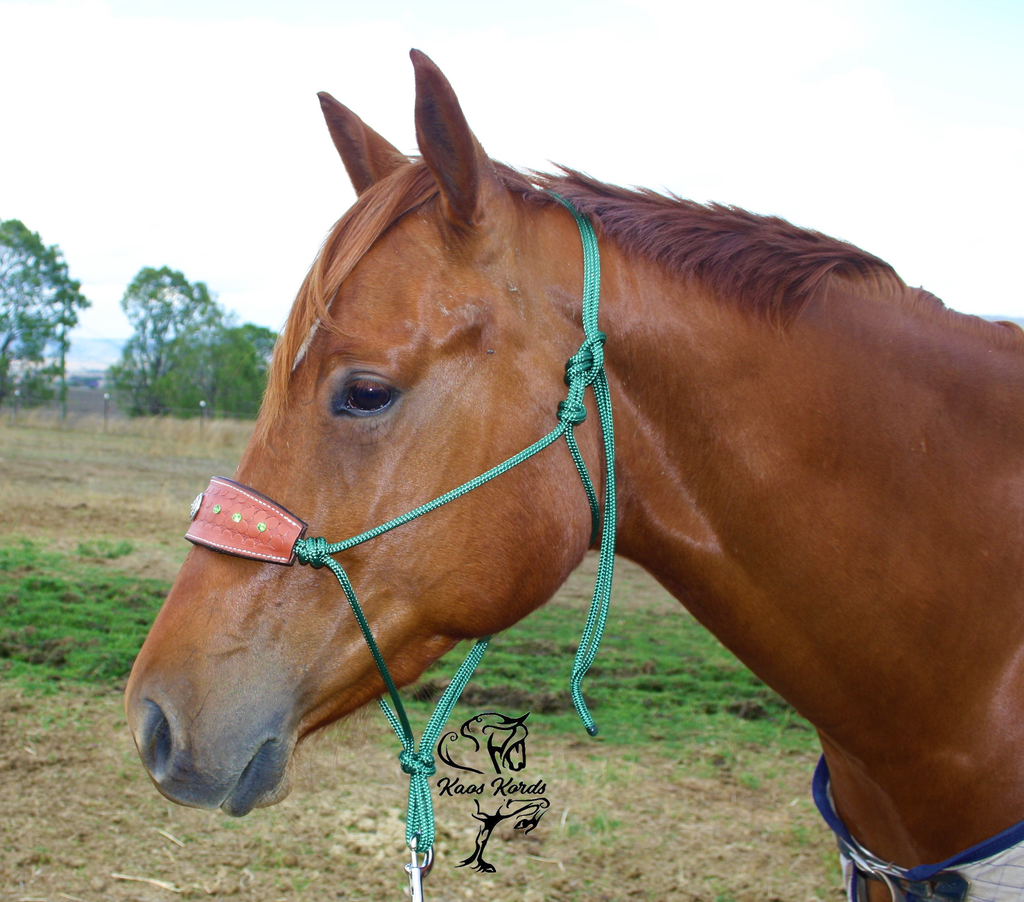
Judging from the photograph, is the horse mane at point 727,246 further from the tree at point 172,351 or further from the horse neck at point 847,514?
the tree at point 172,351

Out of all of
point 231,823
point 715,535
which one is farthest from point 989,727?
point 231,823

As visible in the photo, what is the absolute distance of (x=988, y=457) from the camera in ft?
5.44

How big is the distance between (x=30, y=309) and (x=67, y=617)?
26.0 meters

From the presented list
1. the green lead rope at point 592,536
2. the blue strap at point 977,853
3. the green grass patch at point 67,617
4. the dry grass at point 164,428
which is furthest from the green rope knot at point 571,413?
the dry grass at point 164,428

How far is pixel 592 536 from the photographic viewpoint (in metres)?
1.65

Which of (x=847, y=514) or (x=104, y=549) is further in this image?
(x=104, y=549)

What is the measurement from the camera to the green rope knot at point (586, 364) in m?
1.57

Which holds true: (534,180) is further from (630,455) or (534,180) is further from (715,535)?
(715,535)

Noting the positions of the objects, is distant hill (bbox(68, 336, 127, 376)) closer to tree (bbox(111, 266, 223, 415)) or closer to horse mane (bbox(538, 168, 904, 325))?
tree (bbox(111, 266, 223, 415))

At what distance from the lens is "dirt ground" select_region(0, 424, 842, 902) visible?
318cm

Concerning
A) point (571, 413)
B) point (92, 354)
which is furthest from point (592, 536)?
point (92, 354)

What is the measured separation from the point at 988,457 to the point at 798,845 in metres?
2.67

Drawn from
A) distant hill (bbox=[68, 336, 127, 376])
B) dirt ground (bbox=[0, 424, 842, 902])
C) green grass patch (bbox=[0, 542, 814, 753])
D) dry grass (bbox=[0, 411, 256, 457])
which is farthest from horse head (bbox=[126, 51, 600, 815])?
distant hill (bbox=[68, 336, 127, 376])

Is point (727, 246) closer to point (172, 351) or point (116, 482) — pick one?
point (116, 482)
